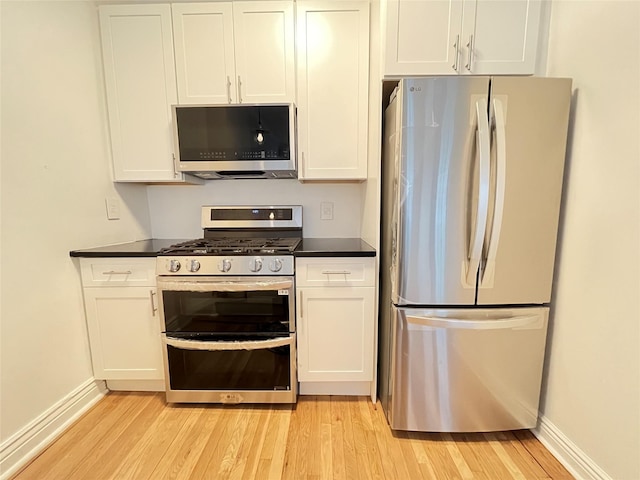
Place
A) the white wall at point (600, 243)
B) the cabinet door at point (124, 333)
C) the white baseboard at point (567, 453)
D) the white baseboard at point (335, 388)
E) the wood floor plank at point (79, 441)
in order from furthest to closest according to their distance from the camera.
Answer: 1. the white baseboard at point (335, 388)
2. the cabinet door at point (124, 333)
3. the wood floor plank at point (79, 441)
4. the white baseboard at point (567, 453)
5. the white wall at point (600, 243)

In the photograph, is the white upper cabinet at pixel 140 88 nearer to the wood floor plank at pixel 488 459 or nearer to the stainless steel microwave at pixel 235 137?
the stainless steel microwave at pixel 235 137

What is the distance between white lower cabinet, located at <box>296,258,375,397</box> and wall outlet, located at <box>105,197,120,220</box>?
1.31 m

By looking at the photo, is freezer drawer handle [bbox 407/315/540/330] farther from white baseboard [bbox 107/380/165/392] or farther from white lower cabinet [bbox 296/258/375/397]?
white baseboard [bbox 107/380/165/392]

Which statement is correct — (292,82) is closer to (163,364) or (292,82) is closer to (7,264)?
(7,264)

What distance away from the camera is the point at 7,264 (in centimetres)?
128

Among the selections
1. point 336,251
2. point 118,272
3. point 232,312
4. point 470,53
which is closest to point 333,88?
point 470,53

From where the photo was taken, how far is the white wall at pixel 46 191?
50.9 inches

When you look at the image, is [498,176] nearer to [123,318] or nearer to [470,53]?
[470,53]

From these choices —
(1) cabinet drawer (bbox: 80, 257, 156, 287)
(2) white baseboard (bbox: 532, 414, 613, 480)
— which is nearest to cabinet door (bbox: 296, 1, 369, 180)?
(1) cabinet drawer (bbox: 80, 257, 156, 287)

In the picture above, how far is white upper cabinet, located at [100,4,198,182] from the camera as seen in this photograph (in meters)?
1.70

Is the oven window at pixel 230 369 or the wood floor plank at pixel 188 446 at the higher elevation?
the oven window at pixel 230 369

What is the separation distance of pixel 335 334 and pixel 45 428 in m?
1.54

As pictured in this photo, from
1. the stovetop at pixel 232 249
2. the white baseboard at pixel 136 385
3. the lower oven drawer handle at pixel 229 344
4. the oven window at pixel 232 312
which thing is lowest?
the white baseboard at pixel 136 385

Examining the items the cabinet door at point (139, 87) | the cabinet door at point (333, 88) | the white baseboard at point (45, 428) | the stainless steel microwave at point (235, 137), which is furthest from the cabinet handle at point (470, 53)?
the white baseboard at point (45, 428)
